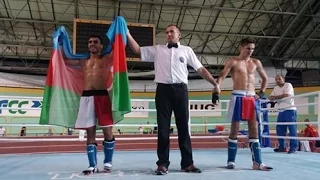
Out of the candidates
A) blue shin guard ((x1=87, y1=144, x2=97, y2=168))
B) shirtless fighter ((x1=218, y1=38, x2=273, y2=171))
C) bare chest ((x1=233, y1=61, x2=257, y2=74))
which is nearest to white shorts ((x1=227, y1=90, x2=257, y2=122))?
shirtless fighter ((x1=218, y1=38, x2=273, y2=171))

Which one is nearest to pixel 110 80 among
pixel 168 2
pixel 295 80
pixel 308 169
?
pixel 308 169

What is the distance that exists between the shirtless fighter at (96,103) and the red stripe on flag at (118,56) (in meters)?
0.15

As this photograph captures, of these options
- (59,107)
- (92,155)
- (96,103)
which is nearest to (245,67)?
(96,103)

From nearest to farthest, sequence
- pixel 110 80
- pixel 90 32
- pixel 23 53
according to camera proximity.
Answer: pixel 110 80
pixel 90 32
pixel 23 53

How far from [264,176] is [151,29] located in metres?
6.80

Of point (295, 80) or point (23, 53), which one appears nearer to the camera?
point (23, 53)

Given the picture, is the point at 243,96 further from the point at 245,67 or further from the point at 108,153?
the point at 108,153

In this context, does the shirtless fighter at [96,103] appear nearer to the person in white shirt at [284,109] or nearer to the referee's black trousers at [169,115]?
the referee's black trousers at [169,115]

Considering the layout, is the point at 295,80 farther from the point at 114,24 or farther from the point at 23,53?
the point at 114,24

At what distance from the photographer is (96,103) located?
283 centimetres

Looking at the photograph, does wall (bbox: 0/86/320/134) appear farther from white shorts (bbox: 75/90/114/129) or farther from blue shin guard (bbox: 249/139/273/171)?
white shorts (bbox: 75/90/114/129)

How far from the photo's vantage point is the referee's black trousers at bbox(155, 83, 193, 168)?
2.86 m

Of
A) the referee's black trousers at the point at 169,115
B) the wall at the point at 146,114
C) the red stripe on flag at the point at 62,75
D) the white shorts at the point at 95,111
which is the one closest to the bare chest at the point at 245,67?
the referee's black trousers at the point at 169,115

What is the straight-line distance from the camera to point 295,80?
1736 centimetres
